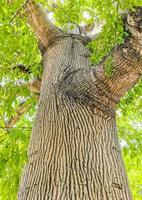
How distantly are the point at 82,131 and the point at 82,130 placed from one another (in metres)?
0.01

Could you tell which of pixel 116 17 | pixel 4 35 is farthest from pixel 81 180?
pixel 4 35

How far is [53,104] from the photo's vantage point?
10.6 ft

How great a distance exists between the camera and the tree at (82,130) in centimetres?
230

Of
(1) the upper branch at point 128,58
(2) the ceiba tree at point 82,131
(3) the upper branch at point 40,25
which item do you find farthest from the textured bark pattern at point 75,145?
(3) the upper branch at point 40,25

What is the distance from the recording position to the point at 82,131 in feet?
9.17

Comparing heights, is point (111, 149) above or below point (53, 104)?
below

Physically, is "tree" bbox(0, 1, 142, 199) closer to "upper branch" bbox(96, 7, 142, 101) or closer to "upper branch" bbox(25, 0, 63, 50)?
"upper branch" bbox(96, 7, 142, 101)

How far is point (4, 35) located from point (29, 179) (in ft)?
8.83

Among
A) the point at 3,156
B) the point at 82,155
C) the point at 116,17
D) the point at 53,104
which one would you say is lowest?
the point at 82,155

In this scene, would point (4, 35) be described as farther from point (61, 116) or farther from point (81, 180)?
point (81, 180)

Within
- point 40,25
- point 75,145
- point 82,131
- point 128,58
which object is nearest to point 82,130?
point 82,131

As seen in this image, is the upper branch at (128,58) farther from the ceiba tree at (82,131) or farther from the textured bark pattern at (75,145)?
the textured bark pattern at (75,145)

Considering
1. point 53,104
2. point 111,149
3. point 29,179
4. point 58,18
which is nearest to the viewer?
point 29,179

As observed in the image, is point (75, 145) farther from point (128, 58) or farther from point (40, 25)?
point (40, 25)
